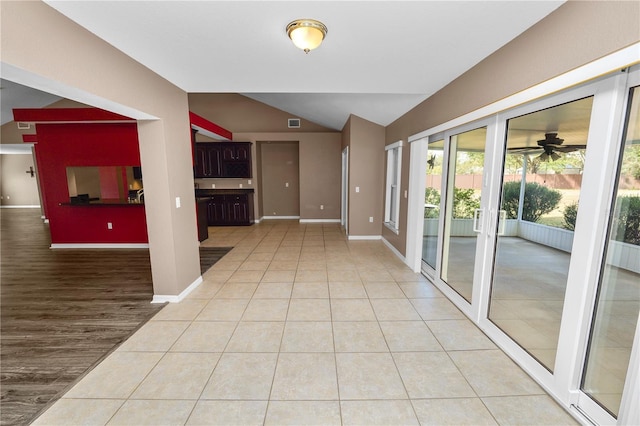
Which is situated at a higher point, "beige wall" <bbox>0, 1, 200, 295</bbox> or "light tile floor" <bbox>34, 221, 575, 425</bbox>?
"beige wall" <bbox>0, 1, 200, 295</bbox>

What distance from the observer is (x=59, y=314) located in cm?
279

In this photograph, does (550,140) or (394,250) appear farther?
(394,250)

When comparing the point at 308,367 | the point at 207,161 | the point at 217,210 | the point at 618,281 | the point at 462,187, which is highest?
the point at 207,161

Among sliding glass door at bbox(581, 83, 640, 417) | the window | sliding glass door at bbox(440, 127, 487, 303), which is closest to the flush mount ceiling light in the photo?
sliding glass door at bbox(581, 83, 640, 417)

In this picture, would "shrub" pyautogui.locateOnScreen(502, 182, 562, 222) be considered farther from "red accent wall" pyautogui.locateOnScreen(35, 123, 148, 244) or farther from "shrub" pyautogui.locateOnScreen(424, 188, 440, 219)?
"red accent wall" pyautogui.locateOnScreen(35, 123, 148, 244)

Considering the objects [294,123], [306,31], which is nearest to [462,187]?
[306,31]

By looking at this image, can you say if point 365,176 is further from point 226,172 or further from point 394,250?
point 226,172

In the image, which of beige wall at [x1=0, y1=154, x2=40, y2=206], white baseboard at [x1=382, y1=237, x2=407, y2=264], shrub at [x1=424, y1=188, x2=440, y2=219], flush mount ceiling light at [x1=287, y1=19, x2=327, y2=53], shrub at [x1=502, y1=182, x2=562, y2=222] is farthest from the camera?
beige wall at [x1=0, y1=154, x2=40, y2=206]

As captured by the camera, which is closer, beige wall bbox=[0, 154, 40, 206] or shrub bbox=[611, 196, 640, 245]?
shrub bbox=[611, 196, 640, 245]

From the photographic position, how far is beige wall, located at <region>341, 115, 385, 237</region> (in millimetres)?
5617

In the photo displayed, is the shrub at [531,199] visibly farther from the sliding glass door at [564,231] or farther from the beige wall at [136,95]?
the beige wall at [136,95]

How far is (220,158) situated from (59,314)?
5.51 m

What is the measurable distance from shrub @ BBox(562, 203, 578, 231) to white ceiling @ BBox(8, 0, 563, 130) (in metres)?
1.30

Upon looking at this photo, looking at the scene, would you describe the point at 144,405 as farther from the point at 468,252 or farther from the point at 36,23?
the point at 468,252
